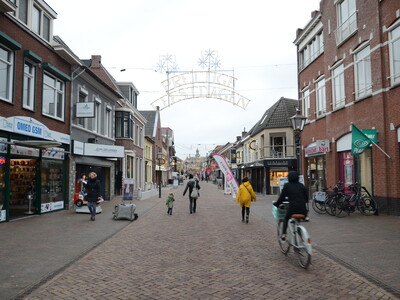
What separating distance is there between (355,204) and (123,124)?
709 inches

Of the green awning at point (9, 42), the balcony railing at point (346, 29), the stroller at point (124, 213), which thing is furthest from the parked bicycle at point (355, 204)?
the green awning at point (9, 42)

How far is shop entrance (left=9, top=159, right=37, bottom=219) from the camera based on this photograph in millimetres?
12703

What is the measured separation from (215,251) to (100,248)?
2562 mm

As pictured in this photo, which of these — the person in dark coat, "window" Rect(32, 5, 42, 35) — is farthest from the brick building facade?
"window" Rect(32, 5, 42, 35)

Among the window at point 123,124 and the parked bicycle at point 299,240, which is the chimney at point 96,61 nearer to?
the window at point 123,124

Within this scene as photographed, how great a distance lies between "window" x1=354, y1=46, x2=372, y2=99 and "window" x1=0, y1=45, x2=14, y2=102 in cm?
1328

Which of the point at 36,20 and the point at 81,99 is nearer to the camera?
the point at 36,20

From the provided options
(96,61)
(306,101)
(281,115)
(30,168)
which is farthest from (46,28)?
(281,115)

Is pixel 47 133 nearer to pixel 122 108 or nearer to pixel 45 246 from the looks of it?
pixel 45 246

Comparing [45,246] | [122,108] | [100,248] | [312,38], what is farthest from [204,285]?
[122,108]

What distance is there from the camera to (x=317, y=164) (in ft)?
66.0

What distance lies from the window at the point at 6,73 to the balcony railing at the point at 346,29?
13598 mm

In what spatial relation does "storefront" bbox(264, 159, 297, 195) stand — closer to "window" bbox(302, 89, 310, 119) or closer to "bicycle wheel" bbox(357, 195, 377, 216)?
"window" bbox(302, 89, 310, 119)

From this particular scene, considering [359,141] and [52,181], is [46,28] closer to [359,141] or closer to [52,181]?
[52,181]
